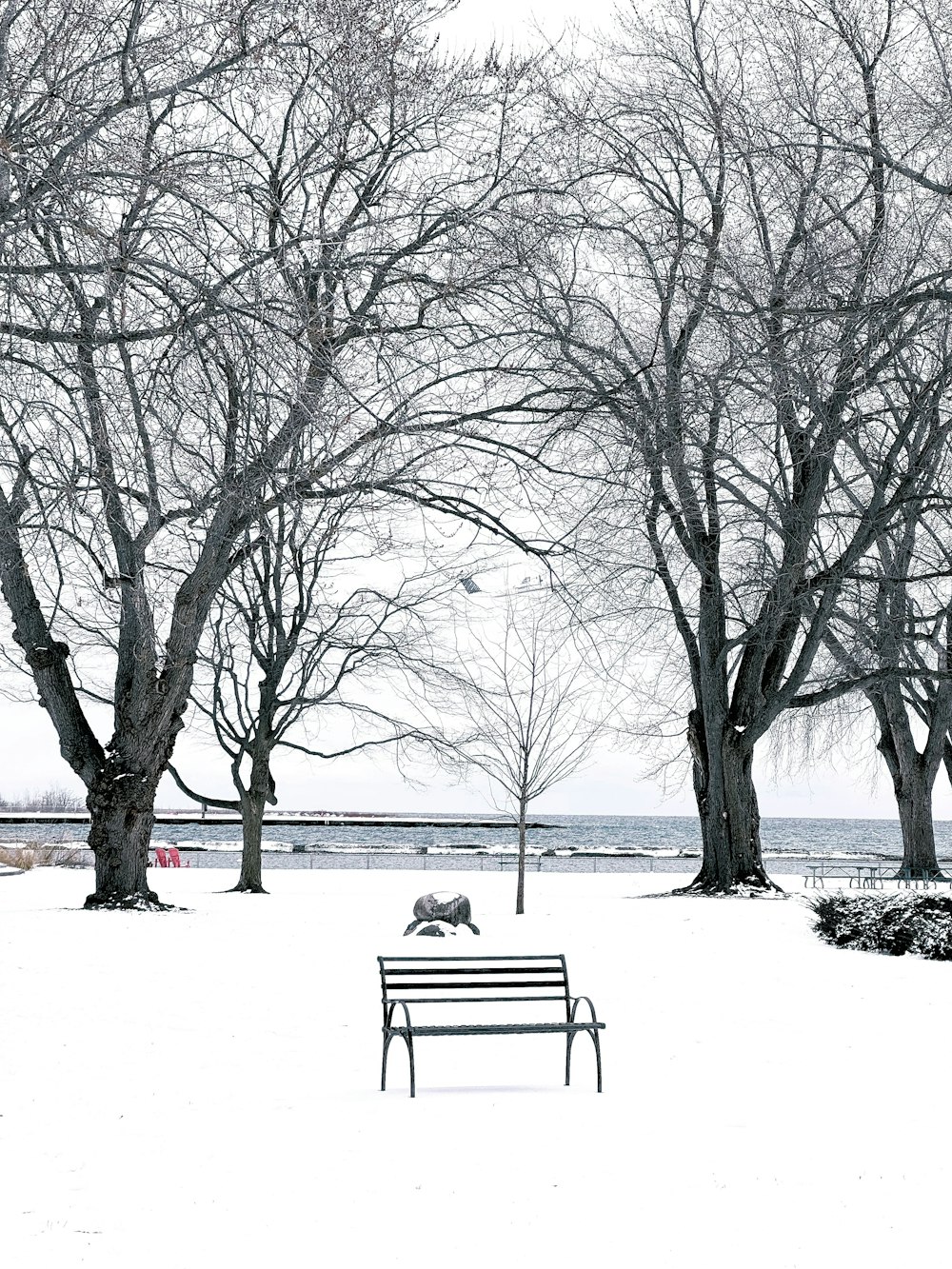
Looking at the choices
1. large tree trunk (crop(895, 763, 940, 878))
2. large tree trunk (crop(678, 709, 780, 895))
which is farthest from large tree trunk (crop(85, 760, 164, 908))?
large tree trunk (crop(895, 763, 940, 878))

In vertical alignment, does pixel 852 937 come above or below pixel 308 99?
below

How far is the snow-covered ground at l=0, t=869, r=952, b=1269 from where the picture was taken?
16.2 feet

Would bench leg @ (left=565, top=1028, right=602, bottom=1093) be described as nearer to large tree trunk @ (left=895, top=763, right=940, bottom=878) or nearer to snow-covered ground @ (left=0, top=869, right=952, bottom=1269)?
snow-covered ground @ (left=0, top=869, right=952, bottom=1269)

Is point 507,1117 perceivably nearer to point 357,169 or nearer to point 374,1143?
point 374,1143

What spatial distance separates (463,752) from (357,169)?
562 inches

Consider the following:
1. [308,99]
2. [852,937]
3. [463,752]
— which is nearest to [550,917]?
[852,937]

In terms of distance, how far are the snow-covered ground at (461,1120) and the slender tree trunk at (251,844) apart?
11461 millimetres

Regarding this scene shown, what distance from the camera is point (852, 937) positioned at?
572 inches

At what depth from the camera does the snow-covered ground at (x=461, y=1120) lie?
4.94m

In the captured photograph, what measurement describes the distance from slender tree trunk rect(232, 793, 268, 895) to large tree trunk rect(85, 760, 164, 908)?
7614 millimetres

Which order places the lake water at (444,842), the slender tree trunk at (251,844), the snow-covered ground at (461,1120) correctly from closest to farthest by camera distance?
the snow-covered ground at (461,1120)
the slender tree trunk at (251,844)
the lake water at (444,842)

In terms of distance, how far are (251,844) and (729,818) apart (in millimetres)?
9258

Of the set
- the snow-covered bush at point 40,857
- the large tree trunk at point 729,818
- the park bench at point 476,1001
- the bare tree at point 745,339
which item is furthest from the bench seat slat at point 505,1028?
the snow-covered bush at point 40,857

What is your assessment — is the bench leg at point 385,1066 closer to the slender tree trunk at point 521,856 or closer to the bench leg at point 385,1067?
the bench leg at point 385,1067
